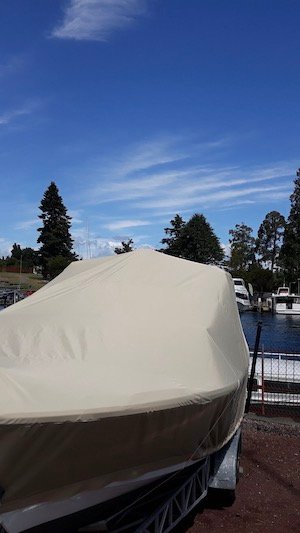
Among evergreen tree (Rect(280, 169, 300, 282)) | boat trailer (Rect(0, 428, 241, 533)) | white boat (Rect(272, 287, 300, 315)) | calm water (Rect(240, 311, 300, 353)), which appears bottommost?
calm water (Rect(240, 311, 300, 353))

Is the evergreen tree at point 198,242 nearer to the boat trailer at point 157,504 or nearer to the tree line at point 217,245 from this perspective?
the tree line at point 217,245

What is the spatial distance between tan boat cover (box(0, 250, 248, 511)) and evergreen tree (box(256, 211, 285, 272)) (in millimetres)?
106476

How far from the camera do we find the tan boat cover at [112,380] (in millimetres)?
3305

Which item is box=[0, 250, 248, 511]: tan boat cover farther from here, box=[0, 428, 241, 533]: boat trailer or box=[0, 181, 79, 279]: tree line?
box=[0, 181, 79, 279]: tree line

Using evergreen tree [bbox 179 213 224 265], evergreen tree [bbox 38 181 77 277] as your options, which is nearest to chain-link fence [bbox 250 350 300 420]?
evergreen tree [bbox 179 213 224 265]

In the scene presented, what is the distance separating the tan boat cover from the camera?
330 centimetres

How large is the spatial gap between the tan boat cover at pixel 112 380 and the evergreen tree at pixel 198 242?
3187 inches

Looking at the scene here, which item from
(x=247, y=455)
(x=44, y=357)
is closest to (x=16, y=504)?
(x=44, y=357)

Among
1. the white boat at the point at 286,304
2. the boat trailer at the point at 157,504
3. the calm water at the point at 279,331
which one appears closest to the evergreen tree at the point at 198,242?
the white boat at the point at 286,304

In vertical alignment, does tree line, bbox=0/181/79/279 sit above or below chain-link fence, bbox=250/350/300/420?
above

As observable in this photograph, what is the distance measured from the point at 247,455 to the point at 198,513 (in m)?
2.22

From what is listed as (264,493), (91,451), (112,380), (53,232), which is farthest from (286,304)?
(91,451)

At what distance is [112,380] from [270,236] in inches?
4317

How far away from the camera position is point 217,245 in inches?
3814
